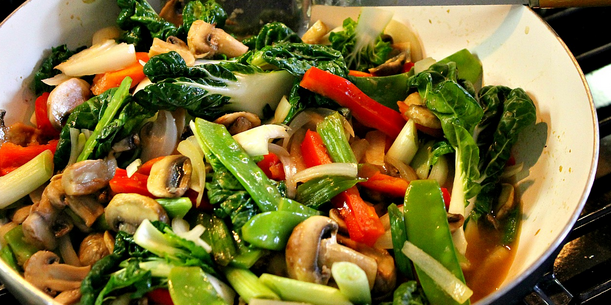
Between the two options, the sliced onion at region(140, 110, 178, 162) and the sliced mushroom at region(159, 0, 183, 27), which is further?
the sliced mushroom at region(159, 0, 183, 27)

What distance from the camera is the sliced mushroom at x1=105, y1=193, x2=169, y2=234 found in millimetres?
1749

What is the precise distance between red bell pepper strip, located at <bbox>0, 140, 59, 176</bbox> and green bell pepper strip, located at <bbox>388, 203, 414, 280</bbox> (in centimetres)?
160

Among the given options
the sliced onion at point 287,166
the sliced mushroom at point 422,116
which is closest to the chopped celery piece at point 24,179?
the sliced onion at point 287,166

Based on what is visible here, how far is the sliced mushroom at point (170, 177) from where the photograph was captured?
1.85m

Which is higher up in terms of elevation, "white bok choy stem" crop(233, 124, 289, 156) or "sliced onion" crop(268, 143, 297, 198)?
"white bok choy stem" crop(233, 124, 289, 156)

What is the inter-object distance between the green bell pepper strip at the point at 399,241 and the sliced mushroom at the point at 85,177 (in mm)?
1180

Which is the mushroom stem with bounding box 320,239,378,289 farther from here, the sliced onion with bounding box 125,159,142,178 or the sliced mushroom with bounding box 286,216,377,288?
the sliced onion with bounding box 125,159,142,178

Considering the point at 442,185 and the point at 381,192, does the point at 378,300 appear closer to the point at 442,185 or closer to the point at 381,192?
the point at 381,192

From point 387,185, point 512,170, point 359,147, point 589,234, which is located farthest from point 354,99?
point 589,234

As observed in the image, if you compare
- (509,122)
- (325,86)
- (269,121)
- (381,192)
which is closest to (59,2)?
(269,121)

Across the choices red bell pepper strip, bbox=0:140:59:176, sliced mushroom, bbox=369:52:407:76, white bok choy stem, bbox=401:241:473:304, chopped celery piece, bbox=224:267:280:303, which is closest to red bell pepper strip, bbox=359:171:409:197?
white bok choy stem, bbox=401:241:473:304

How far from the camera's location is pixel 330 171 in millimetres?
1935

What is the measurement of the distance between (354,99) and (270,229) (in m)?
0.86

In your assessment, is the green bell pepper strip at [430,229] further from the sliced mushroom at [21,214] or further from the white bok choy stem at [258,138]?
the sliced mushroom at [21,214]
